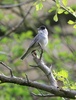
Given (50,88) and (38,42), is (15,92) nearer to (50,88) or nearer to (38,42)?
(38,42)

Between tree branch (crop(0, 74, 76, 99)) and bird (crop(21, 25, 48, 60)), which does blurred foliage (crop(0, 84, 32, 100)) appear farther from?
tree branch (crop(0, 74, 76, 99))

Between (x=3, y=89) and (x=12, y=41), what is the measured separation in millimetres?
1095

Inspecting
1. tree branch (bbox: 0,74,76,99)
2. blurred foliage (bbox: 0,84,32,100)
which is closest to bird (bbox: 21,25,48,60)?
tree branch (bbox: 0,74,76,99)

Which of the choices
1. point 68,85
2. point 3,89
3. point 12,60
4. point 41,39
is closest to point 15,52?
point 12,60

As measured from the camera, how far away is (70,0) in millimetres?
10219

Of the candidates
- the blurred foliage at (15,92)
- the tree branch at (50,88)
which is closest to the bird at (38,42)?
the tree branch at (50,88)

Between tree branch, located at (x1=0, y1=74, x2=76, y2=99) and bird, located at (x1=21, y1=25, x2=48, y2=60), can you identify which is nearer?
tree branch, located at (x1=0, y1=74, x2=76, y2=99)

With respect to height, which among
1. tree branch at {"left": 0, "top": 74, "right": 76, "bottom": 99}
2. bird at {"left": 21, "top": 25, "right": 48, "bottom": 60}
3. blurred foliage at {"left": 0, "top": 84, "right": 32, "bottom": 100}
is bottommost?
blurred foliage at {"left": 0, "top": 84, "right": 32, "bottom": 100}

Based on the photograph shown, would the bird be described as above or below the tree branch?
below

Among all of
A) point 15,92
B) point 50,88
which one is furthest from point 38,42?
point 15,92

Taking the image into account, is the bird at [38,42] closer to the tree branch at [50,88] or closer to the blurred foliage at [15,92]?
the tree branch at [50,88]

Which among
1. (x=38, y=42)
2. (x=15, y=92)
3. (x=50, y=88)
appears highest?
(x=50, y=88)

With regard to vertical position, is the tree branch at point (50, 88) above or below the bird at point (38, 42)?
above

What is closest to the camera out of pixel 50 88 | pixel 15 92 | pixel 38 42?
pixel 50 88
